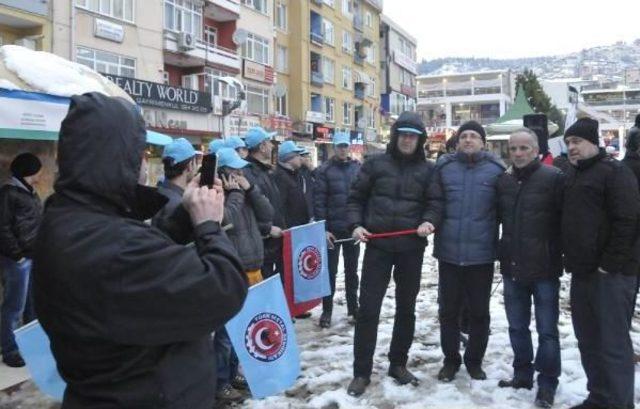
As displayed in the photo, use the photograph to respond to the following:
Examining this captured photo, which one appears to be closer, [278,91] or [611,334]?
[611,334]

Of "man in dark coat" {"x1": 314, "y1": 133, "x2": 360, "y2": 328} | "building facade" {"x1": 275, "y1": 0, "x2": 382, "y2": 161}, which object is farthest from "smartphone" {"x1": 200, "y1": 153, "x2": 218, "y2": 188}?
"building facade" {"x1": 275, "y1": 0, "x2": 382, "y2": 161}

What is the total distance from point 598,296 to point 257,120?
91.2 ft

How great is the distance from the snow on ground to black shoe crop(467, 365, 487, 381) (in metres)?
0.05

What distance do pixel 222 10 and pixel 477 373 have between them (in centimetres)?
2672

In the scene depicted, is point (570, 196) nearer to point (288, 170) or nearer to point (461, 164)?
point (461, 164)

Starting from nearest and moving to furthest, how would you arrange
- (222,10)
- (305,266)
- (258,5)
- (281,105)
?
(305,266)
(222,10)
(258,5)
(281,105)

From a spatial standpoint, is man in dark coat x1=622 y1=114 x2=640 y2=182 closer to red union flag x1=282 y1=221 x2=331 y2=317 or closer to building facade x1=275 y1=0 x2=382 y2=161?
red union flag x1=282 y1=221 x2=331 y2=317

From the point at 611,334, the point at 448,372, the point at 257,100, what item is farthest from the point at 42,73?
the point at 257,100

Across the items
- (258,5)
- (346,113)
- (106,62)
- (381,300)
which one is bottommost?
(381,300)

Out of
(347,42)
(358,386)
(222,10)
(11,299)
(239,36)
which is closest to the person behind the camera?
(358,386)

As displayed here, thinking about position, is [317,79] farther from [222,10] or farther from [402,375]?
[402,375]

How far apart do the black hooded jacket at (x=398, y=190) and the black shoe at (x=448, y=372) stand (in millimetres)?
1043

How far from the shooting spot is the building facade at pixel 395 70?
2143 inches

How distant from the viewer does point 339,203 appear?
6.86 m
